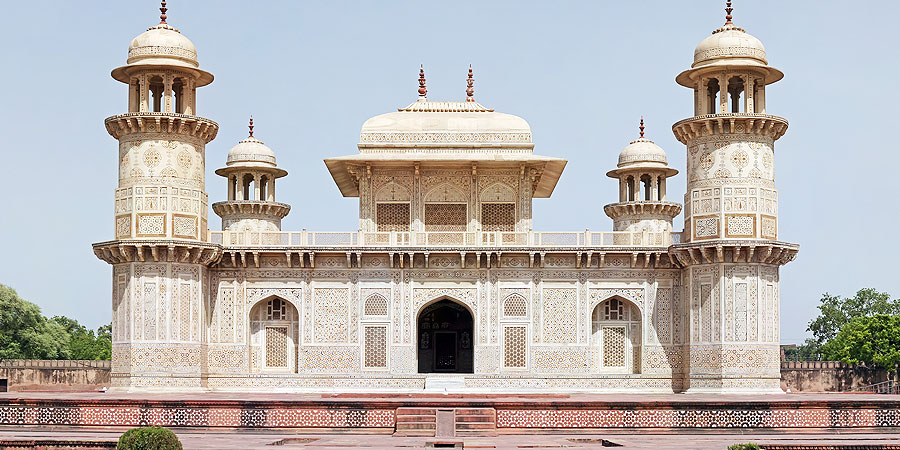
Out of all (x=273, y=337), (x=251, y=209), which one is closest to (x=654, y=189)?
(x=251, y=209)

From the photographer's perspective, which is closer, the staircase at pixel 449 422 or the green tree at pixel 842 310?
the staircase at pixel 449 422

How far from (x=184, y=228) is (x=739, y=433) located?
12.5 meters

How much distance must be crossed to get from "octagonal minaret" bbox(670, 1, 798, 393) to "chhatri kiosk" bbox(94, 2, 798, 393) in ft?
0.14

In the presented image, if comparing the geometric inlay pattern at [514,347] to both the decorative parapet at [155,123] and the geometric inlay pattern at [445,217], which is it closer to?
the geometric inlay pattern at [445,217]

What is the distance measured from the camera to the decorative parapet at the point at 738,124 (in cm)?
2500

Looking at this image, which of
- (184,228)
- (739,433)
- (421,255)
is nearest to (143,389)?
(184,228)

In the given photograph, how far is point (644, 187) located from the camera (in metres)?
35.8

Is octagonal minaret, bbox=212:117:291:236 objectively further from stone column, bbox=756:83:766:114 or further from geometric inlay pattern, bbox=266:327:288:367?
stone column, bbox=756:83:766:114

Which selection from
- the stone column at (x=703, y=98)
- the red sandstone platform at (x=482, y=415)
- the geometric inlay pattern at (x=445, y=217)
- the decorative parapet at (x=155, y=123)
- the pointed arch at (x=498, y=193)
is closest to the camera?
the red sandstone platform at (x=482, y=415)

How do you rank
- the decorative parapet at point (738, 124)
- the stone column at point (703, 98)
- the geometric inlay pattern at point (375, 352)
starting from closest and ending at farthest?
1. the decorative parapet at point (738, 124)
2. the stone column at point (703, 98)
3. the geometric inlay pattern at point (375, 352)

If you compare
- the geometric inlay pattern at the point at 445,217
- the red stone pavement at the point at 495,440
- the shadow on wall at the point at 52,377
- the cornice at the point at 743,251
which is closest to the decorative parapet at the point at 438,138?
the geometric inlay pattern at the point at 445,217

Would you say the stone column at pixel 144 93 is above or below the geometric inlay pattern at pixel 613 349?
above

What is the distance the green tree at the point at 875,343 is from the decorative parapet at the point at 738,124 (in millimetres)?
18687

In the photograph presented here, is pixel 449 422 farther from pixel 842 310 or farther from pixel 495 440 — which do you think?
pixel 842 310
